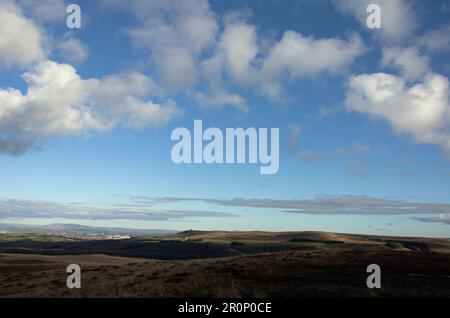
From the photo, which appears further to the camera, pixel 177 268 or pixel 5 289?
pixel 177 268

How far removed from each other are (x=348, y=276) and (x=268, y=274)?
645cm
